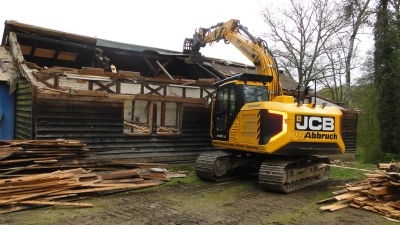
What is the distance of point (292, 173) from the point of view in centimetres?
826

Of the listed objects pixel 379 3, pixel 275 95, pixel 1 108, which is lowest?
pixel 1 108

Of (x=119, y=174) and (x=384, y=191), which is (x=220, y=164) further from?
(x=384, y=191)

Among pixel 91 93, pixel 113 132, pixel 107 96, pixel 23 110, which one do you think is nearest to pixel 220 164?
pixel 113 132

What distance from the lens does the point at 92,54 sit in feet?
42.5

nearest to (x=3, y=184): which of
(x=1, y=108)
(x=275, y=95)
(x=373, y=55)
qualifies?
(x=1, y=108)

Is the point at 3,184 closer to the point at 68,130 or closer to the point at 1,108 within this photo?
the point at 68,130

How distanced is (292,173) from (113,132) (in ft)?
16.9

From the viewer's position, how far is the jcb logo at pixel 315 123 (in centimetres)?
799

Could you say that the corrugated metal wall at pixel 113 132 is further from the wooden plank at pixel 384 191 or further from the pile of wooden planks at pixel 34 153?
the wooden plank at pixel 384 191

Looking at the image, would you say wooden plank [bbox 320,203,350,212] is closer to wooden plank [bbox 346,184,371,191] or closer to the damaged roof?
wooden plank [bbox 346,184,371,191]

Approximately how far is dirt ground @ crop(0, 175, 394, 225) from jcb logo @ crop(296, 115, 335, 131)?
1.58 metres

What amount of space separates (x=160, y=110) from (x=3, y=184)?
6.19 meters

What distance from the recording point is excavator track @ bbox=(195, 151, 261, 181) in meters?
8.83

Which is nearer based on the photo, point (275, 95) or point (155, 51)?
point (275, 95)
